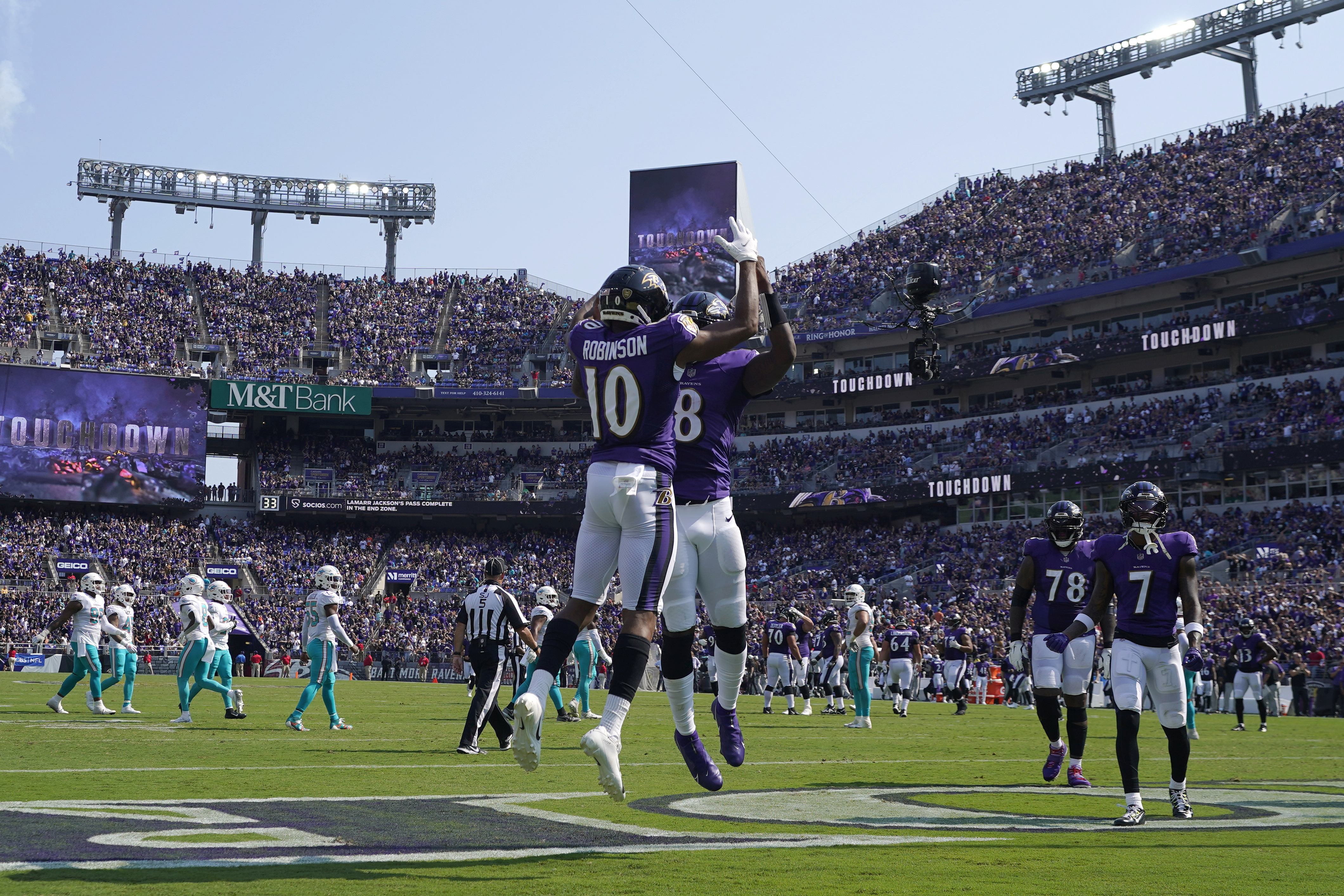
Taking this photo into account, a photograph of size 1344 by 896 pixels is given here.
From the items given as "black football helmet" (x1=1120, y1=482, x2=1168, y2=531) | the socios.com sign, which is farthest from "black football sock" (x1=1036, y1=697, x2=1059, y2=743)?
the socios.com sign

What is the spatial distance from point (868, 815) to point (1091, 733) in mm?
12789

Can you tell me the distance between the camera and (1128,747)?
28.9 feet

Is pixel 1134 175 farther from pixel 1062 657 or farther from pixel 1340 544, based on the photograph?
pixel 1062 657

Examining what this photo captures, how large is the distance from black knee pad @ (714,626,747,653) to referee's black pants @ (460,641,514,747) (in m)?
6.48

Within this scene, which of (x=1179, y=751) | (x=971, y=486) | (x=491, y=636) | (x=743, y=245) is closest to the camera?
(x=743, y=245)

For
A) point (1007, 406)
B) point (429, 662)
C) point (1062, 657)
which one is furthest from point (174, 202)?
point (1062, 657)

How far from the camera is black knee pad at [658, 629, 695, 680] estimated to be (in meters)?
8.09

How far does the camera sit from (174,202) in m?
73.7

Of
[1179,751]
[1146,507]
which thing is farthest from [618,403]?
[1179,751]

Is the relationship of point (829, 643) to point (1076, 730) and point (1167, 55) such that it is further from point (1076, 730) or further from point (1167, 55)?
point (1167, 55)

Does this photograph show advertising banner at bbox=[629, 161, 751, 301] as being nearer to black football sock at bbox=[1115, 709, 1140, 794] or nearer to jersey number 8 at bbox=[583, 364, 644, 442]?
black football sock at bbox=[1115, 709, 1140, 794]

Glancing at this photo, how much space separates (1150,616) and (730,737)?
10.4 feet

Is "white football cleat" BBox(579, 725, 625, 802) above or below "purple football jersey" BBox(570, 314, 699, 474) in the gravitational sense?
below

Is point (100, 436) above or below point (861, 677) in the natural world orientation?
above
